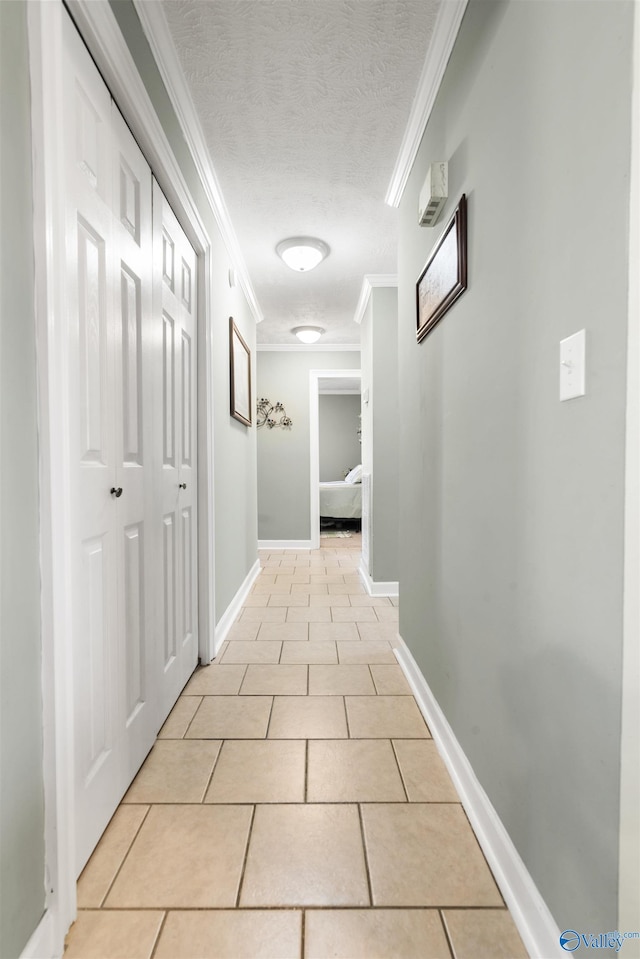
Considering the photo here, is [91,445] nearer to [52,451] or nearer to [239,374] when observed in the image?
[52,451]

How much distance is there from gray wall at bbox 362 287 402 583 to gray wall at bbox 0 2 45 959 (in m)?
2.81

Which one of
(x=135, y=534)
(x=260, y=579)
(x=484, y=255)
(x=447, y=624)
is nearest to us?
(x=484, y=255)

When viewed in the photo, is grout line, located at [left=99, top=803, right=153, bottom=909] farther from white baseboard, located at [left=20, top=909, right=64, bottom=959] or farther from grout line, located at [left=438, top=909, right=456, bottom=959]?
grout line, located at [left=438, top=909, right=456, bottom=959]

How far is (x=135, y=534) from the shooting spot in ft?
4.82

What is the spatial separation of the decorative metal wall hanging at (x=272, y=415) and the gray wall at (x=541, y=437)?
3920mm

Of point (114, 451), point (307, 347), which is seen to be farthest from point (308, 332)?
point (114, 451)

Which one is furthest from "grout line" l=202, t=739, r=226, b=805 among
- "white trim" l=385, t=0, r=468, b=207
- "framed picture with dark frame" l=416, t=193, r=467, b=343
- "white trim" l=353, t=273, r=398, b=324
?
"white trim" l=353, t=273, r=398, b=324

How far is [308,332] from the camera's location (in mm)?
4773

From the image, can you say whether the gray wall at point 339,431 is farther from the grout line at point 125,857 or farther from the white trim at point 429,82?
the grout line at point 125,857

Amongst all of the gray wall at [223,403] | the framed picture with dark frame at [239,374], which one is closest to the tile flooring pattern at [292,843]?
the gray wall at [223,403]

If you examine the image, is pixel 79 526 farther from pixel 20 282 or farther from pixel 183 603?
pixel 183 603

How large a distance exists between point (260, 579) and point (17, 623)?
3.27m

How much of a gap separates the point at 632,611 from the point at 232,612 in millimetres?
2562

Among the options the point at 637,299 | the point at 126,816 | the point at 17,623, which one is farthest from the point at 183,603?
the point at 637,299
